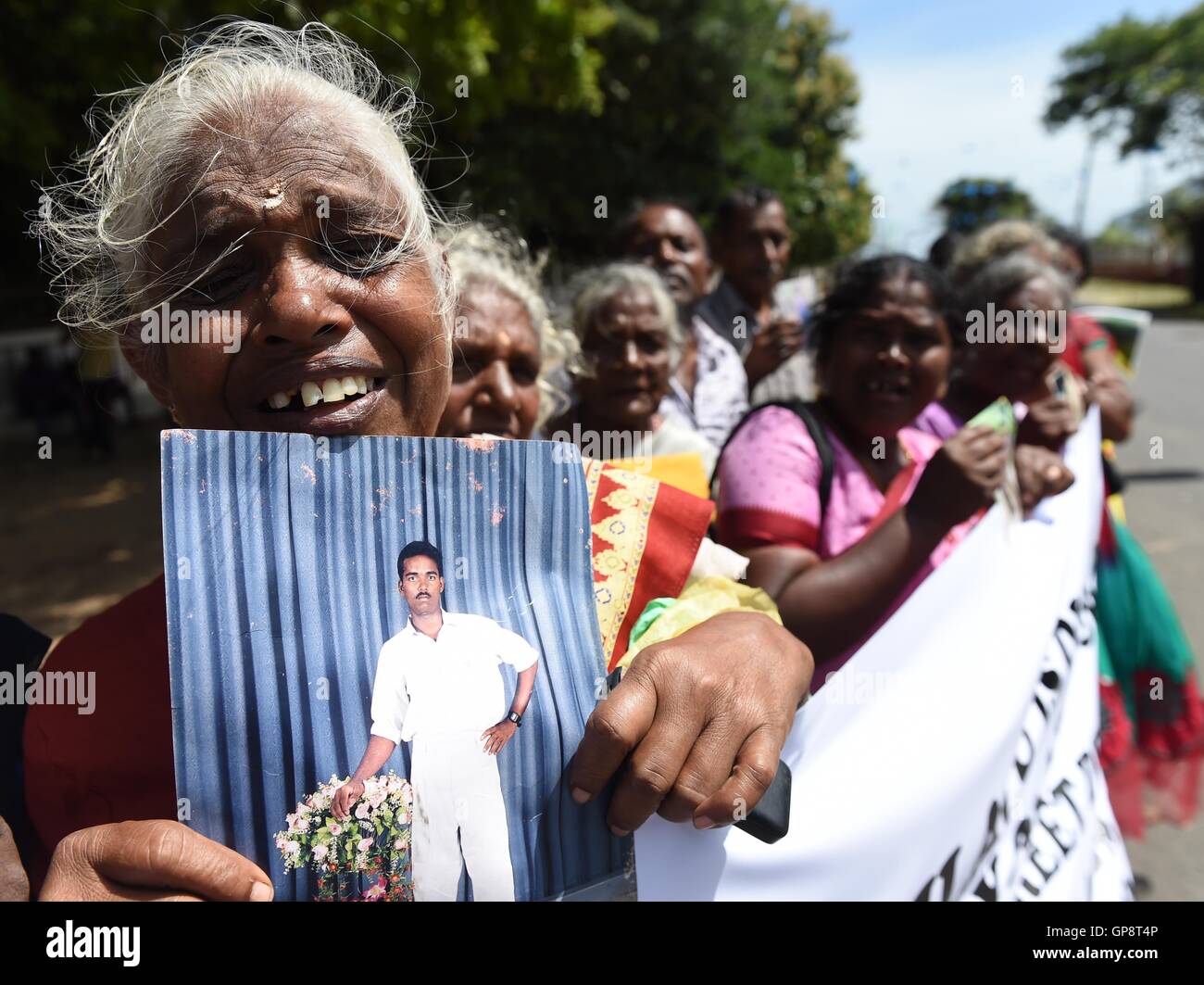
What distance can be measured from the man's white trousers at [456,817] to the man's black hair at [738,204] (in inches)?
154

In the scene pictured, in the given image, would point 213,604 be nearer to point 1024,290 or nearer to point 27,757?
point 27,757

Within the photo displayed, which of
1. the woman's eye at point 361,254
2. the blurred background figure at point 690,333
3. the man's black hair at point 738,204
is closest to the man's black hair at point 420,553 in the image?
the woman's eye at point 361,254

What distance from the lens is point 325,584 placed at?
975 mm

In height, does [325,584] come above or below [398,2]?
below

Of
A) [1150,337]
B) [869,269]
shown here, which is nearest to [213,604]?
[869,269]

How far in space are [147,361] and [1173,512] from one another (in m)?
8.36

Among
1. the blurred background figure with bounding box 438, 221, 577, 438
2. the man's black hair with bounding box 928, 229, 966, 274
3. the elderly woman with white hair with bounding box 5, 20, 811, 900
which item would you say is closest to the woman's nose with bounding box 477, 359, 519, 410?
the blurred background figure with bounding box 438, 221, 577, 438

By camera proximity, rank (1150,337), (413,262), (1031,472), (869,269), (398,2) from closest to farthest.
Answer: (413,262) → (1031,472) → (869,269) → (398,2) → (1150,337)

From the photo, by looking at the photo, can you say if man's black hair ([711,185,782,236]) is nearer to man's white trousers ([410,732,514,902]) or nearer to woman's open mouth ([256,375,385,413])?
woman's open mouth ([256,375,385,413])

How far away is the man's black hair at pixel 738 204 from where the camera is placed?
14.7ft

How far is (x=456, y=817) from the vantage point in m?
0.98

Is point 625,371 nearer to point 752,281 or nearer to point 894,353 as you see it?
point 894,353

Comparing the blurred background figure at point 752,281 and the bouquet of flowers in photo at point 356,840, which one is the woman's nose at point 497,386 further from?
the blurred background figure at point 752,281

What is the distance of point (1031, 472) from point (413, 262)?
1.59m
